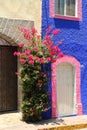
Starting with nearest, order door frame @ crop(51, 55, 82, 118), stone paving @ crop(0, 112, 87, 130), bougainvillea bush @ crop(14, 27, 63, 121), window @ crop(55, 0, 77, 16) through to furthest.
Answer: stone paving @ crop(0, 112, 87, 130)
bougainvillea bush @ crop(14, 27, 63, 121)
door frame @ crop(51, 55, 82, 118)
window @ crop(55, 0, 77, 16)

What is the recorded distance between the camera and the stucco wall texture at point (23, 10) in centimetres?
1237

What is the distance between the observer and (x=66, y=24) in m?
14.0

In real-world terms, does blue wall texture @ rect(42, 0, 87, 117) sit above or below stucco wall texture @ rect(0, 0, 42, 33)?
below

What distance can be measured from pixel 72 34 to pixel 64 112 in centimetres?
311

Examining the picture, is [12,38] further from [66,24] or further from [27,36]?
[66,24]

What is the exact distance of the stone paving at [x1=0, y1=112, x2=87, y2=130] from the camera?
1178cm

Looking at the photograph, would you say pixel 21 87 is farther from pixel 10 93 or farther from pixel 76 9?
pixel 76 9

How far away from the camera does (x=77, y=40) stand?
46.9 ft

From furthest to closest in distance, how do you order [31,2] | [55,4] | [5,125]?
[55,4]
[31,2]
[5,125]

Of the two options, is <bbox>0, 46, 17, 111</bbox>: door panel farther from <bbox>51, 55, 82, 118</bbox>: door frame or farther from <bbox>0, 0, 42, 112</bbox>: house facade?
<bbox>51, 55, 82, 118</bbox>: door frame

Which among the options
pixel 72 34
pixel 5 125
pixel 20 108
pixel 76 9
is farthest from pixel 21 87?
pixel 76 9

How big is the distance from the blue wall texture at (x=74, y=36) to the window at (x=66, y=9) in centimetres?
18

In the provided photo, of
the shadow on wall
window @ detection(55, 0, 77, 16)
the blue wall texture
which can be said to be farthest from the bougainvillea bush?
window @ detection(55, 0, 77, 16)

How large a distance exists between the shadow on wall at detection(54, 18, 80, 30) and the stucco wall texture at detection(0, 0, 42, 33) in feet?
2.92
